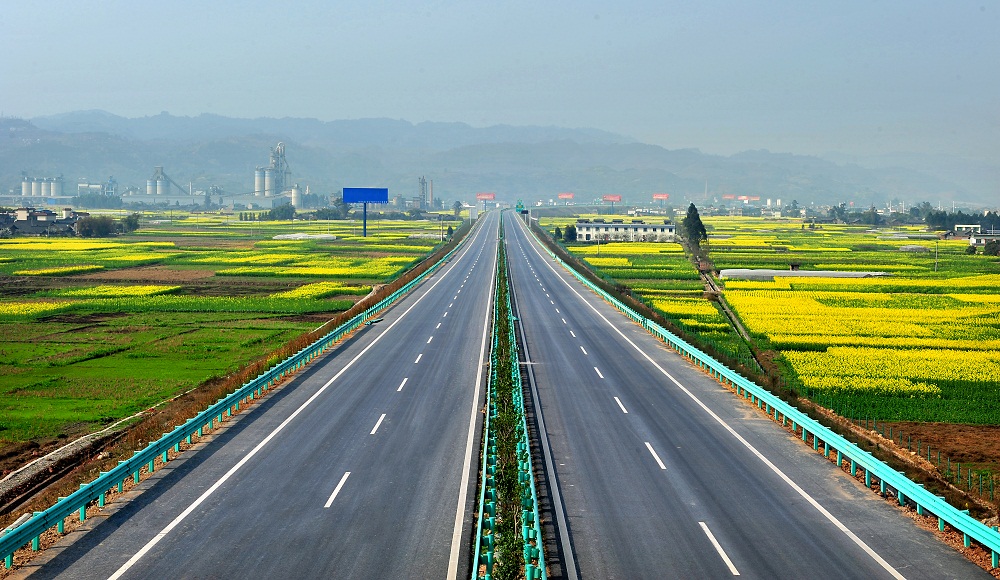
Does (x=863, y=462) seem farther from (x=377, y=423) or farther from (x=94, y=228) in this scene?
(x=94, y=228)

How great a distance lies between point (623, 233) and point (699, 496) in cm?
17011

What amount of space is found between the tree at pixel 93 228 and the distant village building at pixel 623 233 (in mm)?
100311

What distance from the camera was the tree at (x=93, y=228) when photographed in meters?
184

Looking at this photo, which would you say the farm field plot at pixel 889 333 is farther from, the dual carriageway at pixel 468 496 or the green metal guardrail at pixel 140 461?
the green metal guardrail at pixel 140 461

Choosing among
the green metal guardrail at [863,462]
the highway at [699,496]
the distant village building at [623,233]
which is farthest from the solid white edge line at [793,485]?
the distant village building at [623,233]

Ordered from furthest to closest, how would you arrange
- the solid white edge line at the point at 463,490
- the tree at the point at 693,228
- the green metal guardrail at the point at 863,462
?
the tree at the point at 693,228 < the green metal guardrail at the point at 863,462 < the solid white edge line at the point at 463,490

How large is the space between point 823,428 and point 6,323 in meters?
58.0

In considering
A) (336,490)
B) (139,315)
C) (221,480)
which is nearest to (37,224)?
(139,315)

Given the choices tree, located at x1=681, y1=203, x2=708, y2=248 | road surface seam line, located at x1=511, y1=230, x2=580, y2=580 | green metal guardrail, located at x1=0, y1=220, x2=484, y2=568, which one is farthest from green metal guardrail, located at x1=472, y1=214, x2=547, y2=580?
tree, located at x1=681, y1=203, x2=708, y2=248

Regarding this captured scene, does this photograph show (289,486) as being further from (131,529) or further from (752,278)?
(752,278)

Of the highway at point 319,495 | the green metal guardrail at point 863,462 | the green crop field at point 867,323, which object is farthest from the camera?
the green crop field at point 867,323

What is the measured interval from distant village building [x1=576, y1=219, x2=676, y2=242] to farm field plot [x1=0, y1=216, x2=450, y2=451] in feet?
184

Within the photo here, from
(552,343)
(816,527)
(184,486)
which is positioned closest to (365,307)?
(552,343)

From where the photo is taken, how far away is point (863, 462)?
81.9ft
